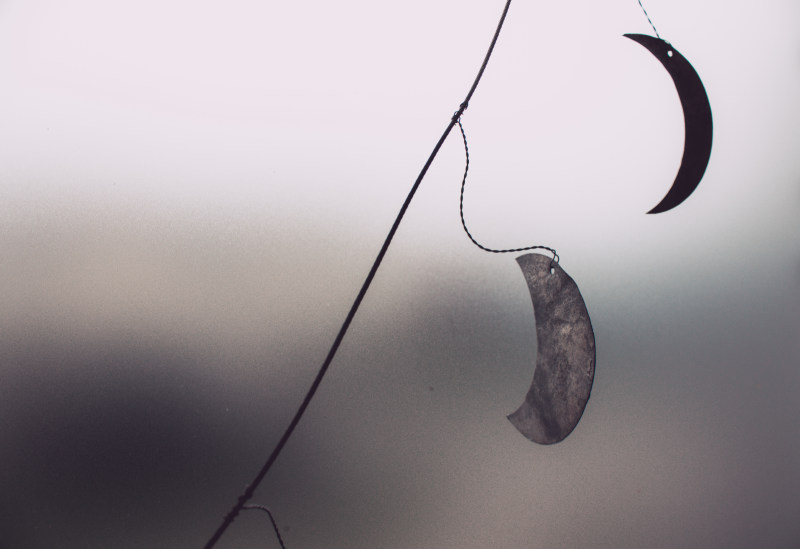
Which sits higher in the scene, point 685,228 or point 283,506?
point 685,228

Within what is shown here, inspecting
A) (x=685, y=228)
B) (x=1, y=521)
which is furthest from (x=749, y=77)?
(x=1, y=521)

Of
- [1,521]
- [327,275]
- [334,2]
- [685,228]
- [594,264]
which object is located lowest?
[1,521]

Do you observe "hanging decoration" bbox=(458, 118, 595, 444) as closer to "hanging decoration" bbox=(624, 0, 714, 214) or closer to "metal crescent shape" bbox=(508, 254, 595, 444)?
"metal crescent shape" bbox=(508, 254, 595, 444)

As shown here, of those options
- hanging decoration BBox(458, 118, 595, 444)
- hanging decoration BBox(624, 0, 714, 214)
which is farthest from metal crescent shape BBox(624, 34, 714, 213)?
hanging decoration BBox(458, 118, 595, 444)

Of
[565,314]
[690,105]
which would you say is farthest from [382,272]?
[690,105]

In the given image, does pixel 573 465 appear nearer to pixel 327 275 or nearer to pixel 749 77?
pixel 327 275

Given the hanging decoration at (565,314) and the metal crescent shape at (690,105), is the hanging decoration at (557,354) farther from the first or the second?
the metal crescent shape at (690,105)

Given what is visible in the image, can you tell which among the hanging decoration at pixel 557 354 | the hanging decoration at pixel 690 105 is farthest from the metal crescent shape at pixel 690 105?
the hanging decoration at pixel 557 354
